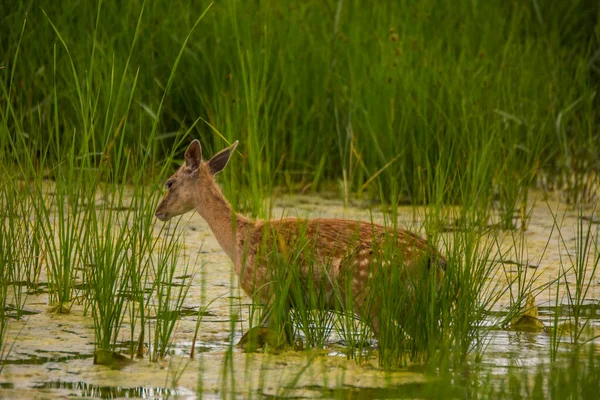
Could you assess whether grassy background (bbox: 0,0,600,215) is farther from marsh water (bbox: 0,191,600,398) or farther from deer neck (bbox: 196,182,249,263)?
marsh water (bbox: 0,191,600,398)

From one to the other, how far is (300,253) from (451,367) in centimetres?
100

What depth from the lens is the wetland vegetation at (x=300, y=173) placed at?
4977 mm

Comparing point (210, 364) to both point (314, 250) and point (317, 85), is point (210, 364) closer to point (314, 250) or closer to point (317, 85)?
point (314, 250)

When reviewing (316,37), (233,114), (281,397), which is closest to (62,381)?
(281,397)

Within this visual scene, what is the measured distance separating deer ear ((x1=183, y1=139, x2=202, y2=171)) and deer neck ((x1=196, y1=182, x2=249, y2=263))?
133 mm

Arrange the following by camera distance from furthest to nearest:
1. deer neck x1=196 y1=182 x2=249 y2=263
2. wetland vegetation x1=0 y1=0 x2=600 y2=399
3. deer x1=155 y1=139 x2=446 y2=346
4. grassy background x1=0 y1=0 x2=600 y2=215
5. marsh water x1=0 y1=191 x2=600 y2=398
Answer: grassy background x1=0 y1=0 x2=600 y2=215 → deer neck x1=196 y1=182 x2=249 y2=263 → deer x1=155 y1=139 x2=446 y2=346 → wetland vegetation x1=0 y1=0 x2=600 y2=399 → marsh water x1=0 y1=191 x2=600 y2=398

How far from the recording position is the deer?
511cm

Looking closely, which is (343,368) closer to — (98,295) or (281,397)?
(281,397)

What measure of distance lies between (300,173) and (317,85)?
70cm

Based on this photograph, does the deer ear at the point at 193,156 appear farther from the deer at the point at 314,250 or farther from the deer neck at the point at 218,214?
the deer neck at the point at 218,214

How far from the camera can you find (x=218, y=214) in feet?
20.4

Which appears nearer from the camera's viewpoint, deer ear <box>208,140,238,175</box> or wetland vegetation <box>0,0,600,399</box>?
wetland vegetation <box>0,0,600,399</box>

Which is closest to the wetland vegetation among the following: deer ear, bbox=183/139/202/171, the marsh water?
the marsh water

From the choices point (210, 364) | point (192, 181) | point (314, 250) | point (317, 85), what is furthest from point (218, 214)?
point (317, 85)
